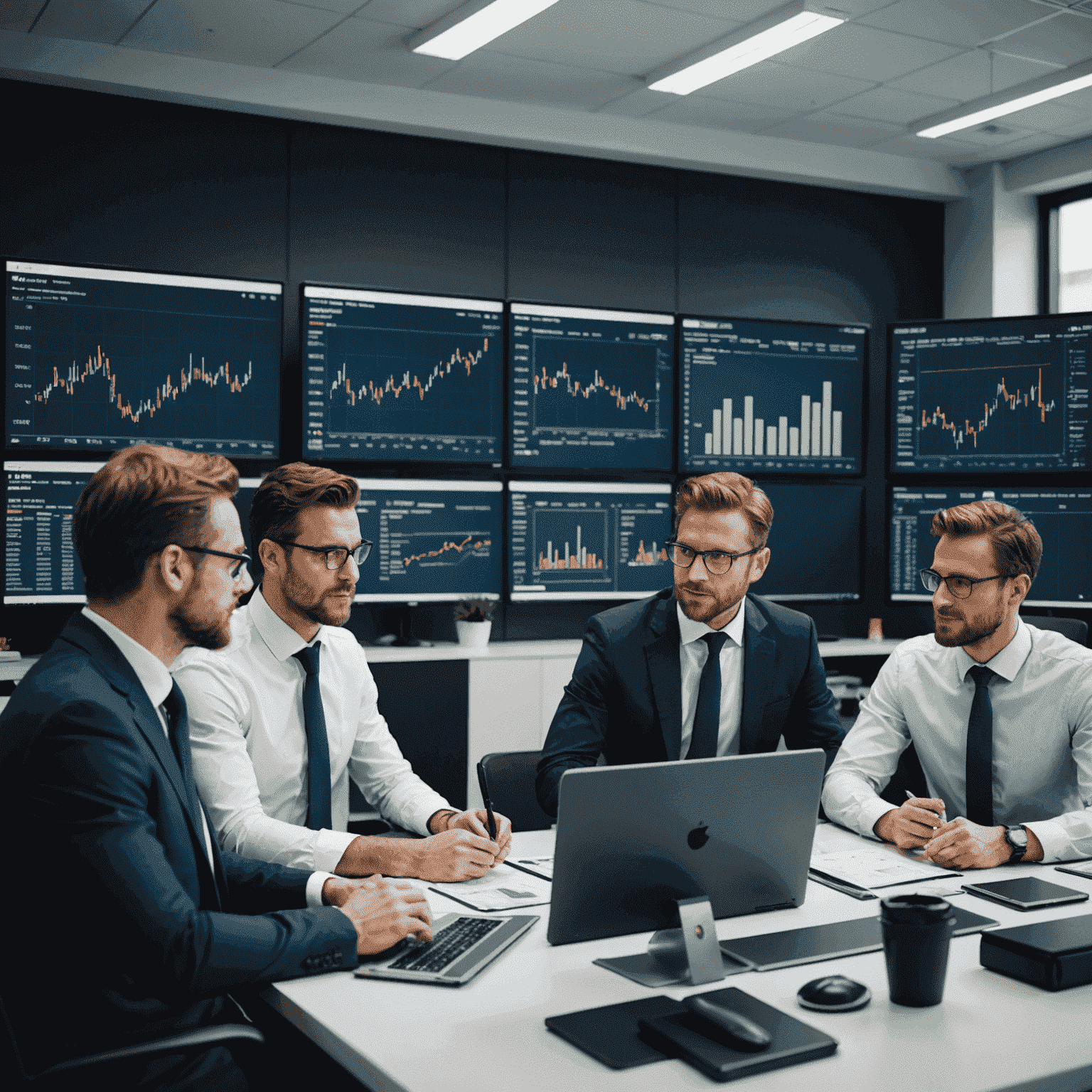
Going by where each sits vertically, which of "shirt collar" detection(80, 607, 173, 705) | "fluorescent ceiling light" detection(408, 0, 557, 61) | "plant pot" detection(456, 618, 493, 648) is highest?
"fluorescent ceiling light" detection(408, 0, 557, 61)

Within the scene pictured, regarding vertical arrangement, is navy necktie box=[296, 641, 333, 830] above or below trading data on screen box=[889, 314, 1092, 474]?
below

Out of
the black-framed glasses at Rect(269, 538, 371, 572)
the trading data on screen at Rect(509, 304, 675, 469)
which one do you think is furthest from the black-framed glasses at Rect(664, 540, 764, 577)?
the trading data on screen at Rect(509, 304, 675, 469)

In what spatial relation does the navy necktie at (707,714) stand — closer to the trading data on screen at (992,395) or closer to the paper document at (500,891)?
the paper document at (500,891)

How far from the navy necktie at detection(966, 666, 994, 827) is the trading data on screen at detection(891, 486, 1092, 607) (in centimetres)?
243

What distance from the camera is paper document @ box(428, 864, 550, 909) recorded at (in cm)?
183

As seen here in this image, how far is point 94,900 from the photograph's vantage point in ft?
4.56

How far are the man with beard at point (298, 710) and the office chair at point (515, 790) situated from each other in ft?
0.66

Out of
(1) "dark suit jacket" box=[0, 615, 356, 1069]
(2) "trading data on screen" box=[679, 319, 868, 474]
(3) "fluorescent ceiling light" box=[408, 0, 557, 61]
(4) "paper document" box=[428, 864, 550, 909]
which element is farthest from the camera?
(2) "trading data on screen" box=[679, 319, 868, 474]

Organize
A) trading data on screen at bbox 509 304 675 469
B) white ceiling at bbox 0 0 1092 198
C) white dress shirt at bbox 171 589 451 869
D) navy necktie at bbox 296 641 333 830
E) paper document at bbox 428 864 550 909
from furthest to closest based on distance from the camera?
1. trading data on screen at bbox 509 304 675 469
2. white ceiling at bbox 0 0 1092 198
3. navy necktie at bbox 296 641 333 830
4. white dress shirt at bbox 171 589 451 869
5. paper document at bbox 428 864 550 909

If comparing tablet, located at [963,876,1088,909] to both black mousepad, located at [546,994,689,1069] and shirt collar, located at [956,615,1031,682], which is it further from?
black mousepad, located at [546,994,689,1069]

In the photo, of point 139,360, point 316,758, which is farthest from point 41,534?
point 316,758

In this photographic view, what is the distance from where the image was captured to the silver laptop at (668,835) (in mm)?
1515

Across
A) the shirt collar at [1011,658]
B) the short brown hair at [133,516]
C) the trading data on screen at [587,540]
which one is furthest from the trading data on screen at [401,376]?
the short brown hair at [133,516]

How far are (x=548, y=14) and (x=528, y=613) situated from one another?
222 centimetres
